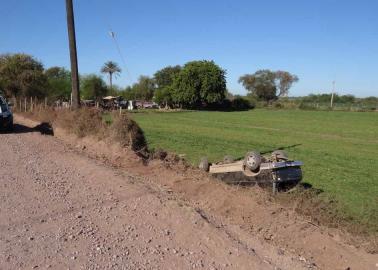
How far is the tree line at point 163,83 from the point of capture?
54.5 meters

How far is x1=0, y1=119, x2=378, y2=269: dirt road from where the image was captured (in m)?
5.09

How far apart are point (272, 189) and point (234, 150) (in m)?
11.1

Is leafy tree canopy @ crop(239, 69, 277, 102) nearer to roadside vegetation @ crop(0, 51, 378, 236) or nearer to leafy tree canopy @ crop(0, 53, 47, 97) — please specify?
roadside vegetation @ crop(0, 51, 378, 236)

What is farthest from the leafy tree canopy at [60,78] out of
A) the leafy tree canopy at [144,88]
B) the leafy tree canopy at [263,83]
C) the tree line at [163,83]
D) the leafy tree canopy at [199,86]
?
the leafy tree canopy at [263,83]

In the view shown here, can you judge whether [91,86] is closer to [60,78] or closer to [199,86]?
[60,78]

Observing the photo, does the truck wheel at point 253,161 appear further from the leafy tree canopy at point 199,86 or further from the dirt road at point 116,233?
the leafy tree canopy at point 199,86

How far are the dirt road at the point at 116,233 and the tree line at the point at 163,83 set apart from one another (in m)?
28.2

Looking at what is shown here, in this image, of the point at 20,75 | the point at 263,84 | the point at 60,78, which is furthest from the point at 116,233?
the point at 263,84

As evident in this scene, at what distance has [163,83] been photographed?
387ft

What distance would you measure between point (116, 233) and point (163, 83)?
11295 centimetres

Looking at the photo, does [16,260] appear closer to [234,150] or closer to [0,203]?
[0,203]

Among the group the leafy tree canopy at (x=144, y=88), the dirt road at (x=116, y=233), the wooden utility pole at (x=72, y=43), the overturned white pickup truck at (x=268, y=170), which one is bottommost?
the leafy tree canopy at (x=144, y=88)

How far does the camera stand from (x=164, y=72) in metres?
117

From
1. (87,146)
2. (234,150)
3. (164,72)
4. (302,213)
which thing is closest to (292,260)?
(302,213)
